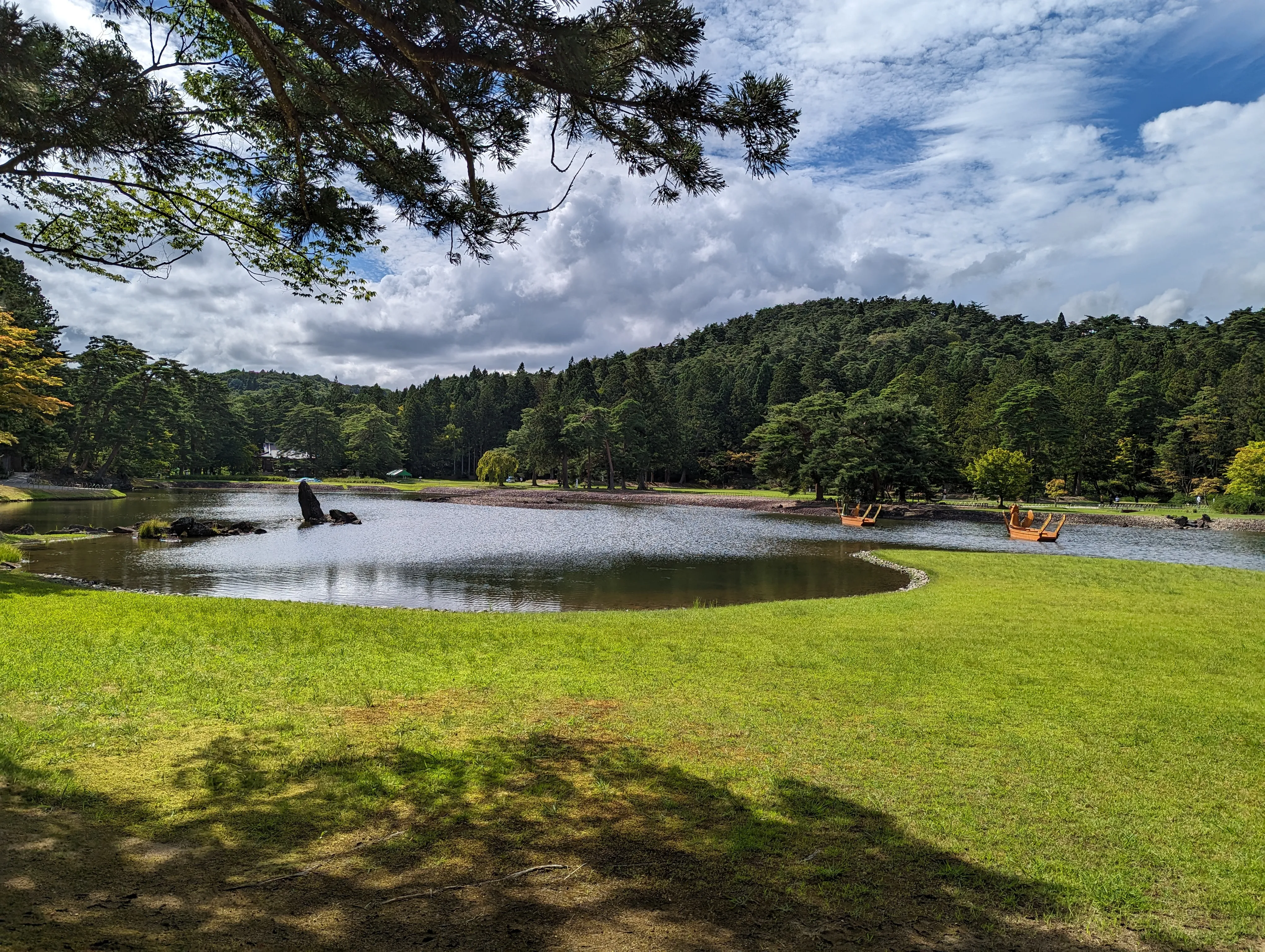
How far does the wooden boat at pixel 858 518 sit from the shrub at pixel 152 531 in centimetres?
3133

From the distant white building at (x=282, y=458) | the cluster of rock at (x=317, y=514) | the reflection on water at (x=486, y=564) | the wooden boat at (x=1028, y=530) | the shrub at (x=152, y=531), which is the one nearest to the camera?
the reflection on water at (x=486, y=564)

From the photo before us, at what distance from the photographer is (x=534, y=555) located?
78.2ft

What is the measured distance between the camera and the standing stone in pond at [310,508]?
3481 cm

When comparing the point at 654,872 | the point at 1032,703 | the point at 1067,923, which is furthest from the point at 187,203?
the point at 1032,703

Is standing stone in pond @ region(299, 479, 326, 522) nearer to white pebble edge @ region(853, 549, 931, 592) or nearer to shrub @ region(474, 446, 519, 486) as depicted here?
white pebble edge @ region(853, 549, 931, 592)

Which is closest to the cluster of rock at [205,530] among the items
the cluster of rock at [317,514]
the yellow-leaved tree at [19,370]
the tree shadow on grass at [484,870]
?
the cluster of rock at [317,514]

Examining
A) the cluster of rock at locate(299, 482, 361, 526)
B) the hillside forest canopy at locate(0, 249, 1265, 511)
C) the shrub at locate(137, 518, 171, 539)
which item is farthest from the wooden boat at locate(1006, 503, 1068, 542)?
the shrub at locate(137, 518, 171, 539)

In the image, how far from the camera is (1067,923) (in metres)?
3.32

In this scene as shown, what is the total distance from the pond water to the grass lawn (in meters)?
7.30

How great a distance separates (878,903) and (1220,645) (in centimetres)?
919

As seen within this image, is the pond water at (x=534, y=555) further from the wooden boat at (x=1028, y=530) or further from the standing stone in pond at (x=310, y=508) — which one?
the standing stone in pond at (x=310, y=508)

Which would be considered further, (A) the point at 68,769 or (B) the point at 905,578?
(B) the point at 905,578

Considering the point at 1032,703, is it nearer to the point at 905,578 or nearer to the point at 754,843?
the point at 754,843

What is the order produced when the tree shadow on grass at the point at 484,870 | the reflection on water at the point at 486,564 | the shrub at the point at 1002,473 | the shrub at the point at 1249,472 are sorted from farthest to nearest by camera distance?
the shrub at the point at 1002,473 < the shrub at the point at 1249,472 < the reflection on water at the point at 486,564 < the tree shadow on grass at the point at 484,870
